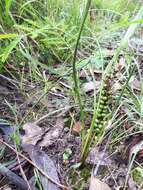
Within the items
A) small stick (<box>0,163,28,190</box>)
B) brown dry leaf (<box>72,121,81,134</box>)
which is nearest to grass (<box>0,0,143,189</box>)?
brown dry leaf (<box>72,121,81,134</box>)

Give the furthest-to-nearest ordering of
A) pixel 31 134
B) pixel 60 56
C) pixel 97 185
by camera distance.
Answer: pixel 60 56 < pixel 31 134 < pixel 97 185

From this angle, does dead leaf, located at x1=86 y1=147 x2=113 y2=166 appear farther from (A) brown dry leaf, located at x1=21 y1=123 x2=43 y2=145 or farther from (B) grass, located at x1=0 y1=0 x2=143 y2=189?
(A) brown dry leaf, located at x1=21 y1=123 x2=43 y2=145

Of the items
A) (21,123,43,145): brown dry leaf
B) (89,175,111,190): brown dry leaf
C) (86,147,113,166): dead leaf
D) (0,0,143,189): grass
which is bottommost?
(89,175,111,190): brown dry leaf

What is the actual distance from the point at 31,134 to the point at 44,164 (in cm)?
15

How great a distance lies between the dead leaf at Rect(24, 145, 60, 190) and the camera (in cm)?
95

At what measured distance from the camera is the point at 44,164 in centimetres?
101

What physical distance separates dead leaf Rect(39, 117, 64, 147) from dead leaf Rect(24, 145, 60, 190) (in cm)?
4

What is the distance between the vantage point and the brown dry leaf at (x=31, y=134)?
109cm

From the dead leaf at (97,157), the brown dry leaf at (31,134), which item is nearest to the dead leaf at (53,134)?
the brown dry leaf at (31,134)

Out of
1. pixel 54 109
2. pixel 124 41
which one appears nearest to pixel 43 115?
pixel 54 109

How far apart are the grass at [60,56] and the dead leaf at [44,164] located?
103 mm

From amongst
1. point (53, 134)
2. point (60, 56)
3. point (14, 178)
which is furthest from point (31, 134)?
point (60, 56)

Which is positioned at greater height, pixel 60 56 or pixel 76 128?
pixel 60 56

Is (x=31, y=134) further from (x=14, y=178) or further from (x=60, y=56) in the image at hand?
(x=60, y=56)
